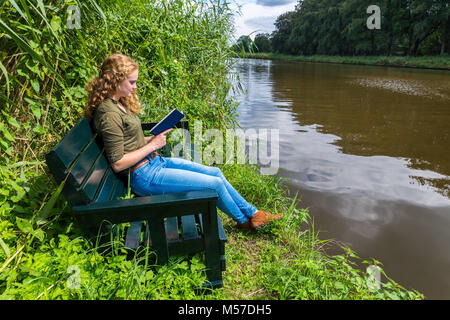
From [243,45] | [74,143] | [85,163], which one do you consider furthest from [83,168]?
[243,45]

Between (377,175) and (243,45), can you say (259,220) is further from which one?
(243,45)

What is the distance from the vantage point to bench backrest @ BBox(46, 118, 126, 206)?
4.57 feet

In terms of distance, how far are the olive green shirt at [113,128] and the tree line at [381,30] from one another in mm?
23748

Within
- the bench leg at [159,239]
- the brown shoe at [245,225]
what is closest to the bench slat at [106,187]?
the bench leg at [159,239]

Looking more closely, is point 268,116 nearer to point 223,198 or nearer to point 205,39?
point 205,39

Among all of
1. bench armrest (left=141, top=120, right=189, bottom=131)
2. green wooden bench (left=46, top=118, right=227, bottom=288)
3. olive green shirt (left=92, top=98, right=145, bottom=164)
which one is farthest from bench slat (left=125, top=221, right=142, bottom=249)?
bench armrest (left=141, top=120, right=189, bottom=131)

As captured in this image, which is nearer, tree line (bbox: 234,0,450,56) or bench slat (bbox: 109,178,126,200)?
bench slat (bbox: 109,178,126,200)

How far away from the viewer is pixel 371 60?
31.5m

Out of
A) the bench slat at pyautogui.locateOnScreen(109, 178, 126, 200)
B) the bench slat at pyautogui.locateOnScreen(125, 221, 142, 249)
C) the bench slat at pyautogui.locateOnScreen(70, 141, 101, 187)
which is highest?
the bench slat at pyautogui.locateOnScreen(70, 141, 101, 187)

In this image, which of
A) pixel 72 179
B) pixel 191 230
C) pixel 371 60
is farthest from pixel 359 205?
pixel 371 60

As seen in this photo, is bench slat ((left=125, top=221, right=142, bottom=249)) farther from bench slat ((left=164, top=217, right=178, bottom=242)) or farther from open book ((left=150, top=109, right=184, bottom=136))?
open book ((left=150, top=109, right=184, bottom=136))

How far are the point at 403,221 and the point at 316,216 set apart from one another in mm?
893

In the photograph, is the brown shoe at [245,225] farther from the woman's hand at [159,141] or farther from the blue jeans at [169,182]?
the woman's hand at [159,141]

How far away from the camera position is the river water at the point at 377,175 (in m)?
2.51
